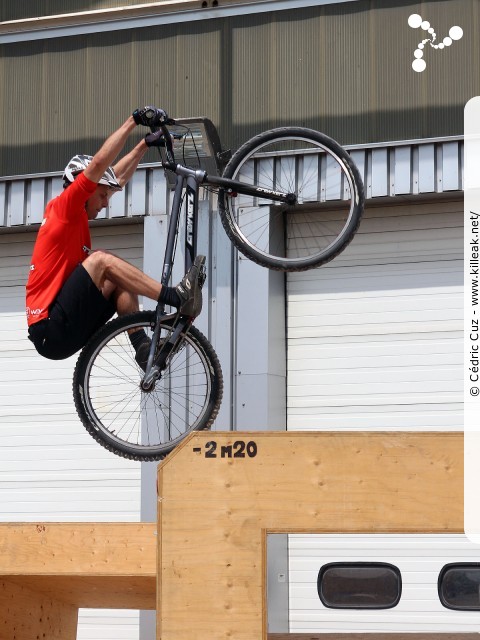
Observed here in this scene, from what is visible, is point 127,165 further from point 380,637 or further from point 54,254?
point 380,637

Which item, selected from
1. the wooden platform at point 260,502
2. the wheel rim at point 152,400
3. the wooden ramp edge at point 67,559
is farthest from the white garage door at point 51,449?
the wooden platform at point 260,502

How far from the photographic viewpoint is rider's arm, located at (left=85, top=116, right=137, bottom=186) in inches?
244

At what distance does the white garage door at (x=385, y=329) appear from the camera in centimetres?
1093

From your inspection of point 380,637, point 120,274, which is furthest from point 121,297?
point 380,637

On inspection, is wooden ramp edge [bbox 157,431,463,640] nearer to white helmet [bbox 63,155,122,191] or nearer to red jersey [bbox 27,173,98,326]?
red jersey [bbox 27,173,98,326]

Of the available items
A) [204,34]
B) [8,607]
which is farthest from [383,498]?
[204,34]

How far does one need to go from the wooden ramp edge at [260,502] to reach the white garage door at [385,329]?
5.10 meters

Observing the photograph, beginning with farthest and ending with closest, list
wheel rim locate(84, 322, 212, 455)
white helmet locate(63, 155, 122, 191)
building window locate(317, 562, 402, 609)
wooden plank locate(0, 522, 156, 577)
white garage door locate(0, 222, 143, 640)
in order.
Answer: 1. white garage door locate(0, 222, 143, 640)
2. building window locate(317, 562, 402, 609)
3. wheel rim locate(84, 322, 212, 455)
4. wooden plank locate(0, 522, 156, 577)
5. white helmet locate(63, 155, 122, 191)

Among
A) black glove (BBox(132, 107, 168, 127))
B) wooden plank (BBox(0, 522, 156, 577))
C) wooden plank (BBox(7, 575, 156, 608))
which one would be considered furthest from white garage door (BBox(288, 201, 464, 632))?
black glove (BBox(132, 107, 168, 127))

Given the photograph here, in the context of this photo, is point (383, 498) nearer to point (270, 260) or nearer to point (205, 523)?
point (205, 523)

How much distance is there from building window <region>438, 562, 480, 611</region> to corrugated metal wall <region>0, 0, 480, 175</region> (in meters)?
4.09

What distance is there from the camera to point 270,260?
6.91m

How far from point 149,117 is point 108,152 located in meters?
0.36

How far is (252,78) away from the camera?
37.4ft
